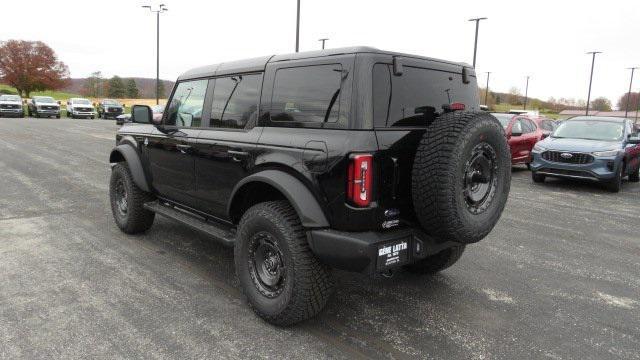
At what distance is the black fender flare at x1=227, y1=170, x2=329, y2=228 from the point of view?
118 inches

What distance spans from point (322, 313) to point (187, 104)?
255 cm

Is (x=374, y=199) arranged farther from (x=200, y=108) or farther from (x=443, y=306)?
(x=200, y=108)

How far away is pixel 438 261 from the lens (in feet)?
13.5

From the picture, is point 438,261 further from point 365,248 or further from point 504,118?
point 504,118

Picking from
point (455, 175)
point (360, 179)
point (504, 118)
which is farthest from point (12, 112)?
point (455, 175)

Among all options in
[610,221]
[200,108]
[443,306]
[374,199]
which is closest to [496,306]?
[443,306]

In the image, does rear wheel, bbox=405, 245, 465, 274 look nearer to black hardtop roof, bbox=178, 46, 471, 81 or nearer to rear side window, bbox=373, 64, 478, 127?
rear side window, bbox=373, 64, 478, 127

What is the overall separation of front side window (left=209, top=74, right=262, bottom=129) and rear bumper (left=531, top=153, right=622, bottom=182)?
27.0 ft

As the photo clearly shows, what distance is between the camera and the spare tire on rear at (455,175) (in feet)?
9.35

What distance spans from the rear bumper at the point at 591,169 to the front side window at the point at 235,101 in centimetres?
824

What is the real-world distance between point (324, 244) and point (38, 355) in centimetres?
194

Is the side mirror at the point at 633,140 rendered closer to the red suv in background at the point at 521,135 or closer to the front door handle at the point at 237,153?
the red suv in background at the point at 521,135

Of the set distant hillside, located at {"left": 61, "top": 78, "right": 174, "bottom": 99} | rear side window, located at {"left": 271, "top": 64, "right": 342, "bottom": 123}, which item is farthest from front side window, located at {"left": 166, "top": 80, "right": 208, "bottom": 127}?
distant hillside, located at {"left": 61, "top": 78, "right": 174, "bottom": 99}

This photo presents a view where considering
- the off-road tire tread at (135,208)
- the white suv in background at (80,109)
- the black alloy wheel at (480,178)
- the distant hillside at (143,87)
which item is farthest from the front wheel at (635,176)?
the distant hillside at (143,87)
